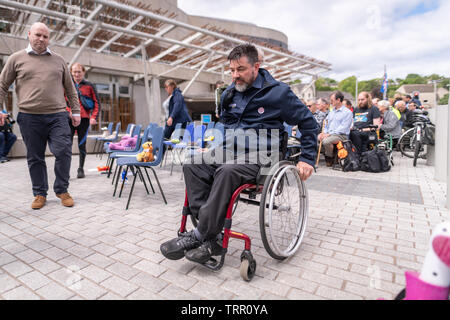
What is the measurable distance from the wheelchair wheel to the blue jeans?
8073mm

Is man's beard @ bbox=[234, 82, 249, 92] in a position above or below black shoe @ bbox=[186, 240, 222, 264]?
above

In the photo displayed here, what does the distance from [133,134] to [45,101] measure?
119 inches

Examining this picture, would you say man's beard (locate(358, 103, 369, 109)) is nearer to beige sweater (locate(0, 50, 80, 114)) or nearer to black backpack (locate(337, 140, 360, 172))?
black backpack (locate(337, 140, 360, 172))

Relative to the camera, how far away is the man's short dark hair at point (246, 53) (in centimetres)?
218

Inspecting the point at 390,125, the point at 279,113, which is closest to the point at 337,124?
the point at 390,125

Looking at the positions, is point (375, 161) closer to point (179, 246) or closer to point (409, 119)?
point (409, 119)

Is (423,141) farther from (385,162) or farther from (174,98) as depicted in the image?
(174,98)

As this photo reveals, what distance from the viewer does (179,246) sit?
2002 mm

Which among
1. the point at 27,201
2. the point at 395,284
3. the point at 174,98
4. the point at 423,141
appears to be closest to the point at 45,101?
the point at 27,201

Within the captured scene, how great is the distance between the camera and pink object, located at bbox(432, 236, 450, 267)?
1.09 metres

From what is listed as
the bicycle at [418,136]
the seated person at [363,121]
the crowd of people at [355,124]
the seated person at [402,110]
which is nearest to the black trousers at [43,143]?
the crowd of people at [355,124]

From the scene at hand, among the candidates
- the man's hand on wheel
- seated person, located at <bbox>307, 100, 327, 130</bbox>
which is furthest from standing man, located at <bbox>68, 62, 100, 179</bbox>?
seated person, located at <bbox>307, 100, 327, 130</bbox>

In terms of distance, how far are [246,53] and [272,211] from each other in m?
1.18

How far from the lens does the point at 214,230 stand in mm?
1895
